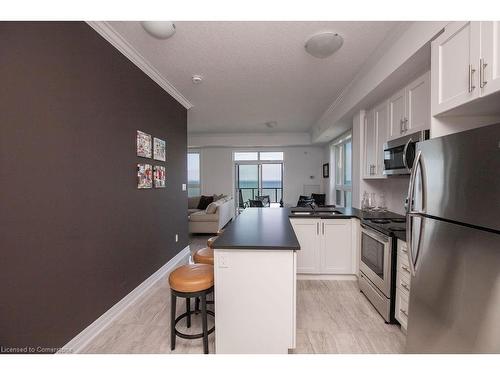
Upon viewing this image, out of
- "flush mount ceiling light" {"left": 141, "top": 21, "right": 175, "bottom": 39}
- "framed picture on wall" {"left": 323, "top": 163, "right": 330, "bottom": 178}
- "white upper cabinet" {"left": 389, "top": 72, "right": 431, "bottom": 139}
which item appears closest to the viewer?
"flush mount ceiling light" {"left": 141, "top": 21, "right": 175, "bottom": 39}

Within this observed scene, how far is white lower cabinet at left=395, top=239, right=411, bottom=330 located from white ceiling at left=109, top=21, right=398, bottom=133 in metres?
2.01

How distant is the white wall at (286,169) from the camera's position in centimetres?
764

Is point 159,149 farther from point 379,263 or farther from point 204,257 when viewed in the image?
point 379,263

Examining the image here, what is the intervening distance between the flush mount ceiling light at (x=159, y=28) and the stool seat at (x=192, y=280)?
6.88 ft

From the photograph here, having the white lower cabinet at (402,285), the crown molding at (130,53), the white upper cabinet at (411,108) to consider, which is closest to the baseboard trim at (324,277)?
the white lower cabinet at (402,285)

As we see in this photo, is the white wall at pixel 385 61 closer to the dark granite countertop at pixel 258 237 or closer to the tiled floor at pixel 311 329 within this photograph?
the dark granite countertop at pixel 258 237

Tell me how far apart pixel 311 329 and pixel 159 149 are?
9.02 feet

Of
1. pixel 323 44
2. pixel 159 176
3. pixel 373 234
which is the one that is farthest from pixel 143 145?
pixel 373 234

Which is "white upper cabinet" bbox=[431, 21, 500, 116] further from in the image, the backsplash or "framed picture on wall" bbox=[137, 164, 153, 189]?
"framed picture on wall" bbox=[137, 164, 153, 189]

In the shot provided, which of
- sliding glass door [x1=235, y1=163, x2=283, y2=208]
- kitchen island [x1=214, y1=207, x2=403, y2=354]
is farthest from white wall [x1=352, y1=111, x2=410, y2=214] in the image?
sliding glass door [x1=235, y1=163, x2=283, y2=208]

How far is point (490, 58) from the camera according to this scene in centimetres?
114

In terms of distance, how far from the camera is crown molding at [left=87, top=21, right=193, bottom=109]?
196 centimetres

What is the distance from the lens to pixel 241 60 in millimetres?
2596
